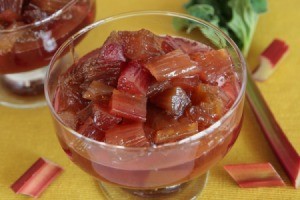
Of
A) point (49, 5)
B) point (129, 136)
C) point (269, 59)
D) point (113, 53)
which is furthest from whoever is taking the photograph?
point (269, 59)

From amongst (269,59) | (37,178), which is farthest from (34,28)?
(269,59)

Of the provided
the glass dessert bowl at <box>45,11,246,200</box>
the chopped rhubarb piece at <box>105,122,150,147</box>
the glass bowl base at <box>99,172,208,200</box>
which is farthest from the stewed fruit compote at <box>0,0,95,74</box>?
the chopped rhubarb piece at <box>105,122,150,147</box>

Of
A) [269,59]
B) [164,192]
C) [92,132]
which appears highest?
[92,132]

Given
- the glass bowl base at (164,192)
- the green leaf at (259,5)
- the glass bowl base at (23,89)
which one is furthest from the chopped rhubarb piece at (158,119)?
the green leaf at (259,5)

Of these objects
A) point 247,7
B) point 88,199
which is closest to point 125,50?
point 88,199

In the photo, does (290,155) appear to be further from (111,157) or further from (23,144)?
(23,144)

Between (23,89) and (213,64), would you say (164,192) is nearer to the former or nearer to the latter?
(213,64)

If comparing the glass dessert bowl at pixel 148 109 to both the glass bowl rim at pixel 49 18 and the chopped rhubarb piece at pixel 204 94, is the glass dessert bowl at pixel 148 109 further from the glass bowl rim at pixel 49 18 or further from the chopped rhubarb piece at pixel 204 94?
the glass bowl rim at pixel 49 18
